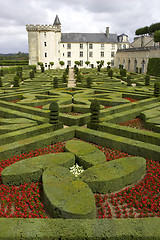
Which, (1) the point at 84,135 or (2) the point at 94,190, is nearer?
(2) the point at 94,190

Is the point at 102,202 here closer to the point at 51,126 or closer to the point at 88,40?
the point at 51,126

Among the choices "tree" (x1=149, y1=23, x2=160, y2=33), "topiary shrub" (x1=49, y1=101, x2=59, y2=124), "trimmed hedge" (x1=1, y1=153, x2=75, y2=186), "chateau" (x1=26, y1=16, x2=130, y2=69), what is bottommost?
"trimmed hedge" (x1=1, y1=153, x2=75, y2=186)

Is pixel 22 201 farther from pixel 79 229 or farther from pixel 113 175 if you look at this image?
pixel 113 175

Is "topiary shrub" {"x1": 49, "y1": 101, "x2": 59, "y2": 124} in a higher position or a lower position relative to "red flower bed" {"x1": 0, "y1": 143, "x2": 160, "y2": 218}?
higher

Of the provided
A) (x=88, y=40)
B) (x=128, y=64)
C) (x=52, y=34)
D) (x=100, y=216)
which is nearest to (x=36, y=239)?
(x=100, y=216)

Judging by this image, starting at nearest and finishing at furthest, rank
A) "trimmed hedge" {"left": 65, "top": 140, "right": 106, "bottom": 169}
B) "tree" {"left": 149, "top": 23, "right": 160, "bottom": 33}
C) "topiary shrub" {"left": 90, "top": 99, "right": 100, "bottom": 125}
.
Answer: "trimmed hedge" {"left": 65, "top": 140, "right": 106, "bottom": 169}, "topiary shrub" {"left": 90, "top": 99, "right": 100, "bottom": 125}, "tree" {"left": 149, "top": 23, "right": 160, "bottom": 33}

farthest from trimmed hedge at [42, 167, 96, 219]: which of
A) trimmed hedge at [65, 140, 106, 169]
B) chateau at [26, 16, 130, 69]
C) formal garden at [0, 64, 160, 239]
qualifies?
chateau at [26, 16, 130, 69]

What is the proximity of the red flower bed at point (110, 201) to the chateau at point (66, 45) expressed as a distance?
58.7m

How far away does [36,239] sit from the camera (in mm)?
4258

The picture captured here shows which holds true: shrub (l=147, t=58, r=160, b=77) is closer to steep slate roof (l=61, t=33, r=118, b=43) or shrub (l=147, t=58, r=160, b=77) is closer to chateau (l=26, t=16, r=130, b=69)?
chateau (l=26, t=16, r=130, b=69)

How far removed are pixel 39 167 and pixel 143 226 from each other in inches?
152

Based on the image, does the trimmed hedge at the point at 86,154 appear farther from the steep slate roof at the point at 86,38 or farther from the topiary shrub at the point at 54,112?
the steep slate roof at the point at 86,38

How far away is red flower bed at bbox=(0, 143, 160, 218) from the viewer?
557 cm

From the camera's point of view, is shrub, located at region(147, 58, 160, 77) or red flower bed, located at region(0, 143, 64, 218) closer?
red flower bed, located at region(0, 143, 64, 218)
